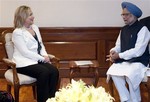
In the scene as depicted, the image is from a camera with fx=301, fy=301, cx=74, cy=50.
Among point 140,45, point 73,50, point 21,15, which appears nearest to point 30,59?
point 21,15

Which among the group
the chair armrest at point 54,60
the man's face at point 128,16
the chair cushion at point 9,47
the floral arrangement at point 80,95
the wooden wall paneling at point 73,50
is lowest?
the wooden wall paneling at point 73,50

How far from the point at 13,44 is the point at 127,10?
1.41 meters

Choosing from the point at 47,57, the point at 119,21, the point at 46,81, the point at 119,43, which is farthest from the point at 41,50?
the point at 119,21

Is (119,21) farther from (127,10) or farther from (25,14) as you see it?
(25,14)

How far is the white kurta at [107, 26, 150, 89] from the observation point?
3.37m

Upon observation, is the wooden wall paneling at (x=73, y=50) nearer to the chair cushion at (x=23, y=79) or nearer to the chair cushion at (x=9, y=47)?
the chair cushion at (x=9, y=47)

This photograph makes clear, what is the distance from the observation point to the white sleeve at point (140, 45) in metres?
3.44

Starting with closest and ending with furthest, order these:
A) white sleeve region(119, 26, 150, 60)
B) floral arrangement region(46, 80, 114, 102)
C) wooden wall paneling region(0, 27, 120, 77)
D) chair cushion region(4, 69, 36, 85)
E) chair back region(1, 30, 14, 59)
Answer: floral arrangement region(46, 80, 114, 102) < chair cushion region(4, 69, 36, 85) < white sleeve region(119, 26, 150, 60) < chair back region(1, 30, 14, 59) < wooden wall paneling region(0, 27, 120, 77)

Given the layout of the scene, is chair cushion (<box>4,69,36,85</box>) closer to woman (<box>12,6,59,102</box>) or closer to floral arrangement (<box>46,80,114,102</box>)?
woman (<box>12,6,59,102</box>)

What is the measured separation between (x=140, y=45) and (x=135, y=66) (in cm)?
25

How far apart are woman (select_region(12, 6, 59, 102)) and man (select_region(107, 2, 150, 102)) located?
71 centimetres

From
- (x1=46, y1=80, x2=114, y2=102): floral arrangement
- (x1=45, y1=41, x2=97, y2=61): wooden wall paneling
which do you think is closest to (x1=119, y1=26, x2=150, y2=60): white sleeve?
(x1=45, y1=41, x2=97, y2=61): wooden wall paneling

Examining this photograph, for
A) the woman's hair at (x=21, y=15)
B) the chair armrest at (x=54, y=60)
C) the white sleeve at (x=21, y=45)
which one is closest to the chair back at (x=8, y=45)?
the white sleeve at (x=21, y=45)

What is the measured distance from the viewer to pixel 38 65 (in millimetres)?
3500
